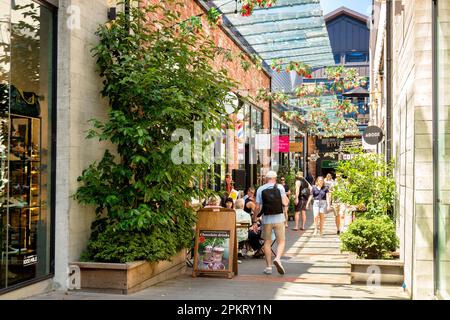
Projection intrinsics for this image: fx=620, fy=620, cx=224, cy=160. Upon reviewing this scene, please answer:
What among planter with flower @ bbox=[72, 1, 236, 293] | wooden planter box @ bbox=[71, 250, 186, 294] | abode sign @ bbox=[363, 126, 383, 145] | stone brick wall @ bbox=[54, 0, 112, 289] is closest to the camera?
wooden planter box @ bbox=[71, 250, 186, 294]

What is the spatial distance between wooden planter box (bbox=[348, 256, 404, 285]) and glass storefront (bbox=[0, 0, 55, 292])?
14.0ft

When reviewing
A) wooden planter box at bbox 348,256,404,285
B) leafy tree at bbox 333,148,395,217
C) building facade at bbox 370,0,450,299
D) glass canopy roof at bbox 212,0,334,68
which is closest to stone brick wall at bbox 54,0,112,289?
wooden planter box at bbox 348,256,404,285

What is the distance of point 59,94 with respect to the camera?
8.02 metres

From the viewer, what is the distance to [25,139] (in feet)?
24.4

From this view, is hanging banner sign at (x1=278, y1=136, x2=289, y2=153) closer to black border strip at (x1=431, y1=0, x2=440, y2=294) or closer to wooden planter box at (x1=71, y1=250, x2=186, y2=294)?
wooden planter box at (x1=71, y1=250, x2=186, y2=294)

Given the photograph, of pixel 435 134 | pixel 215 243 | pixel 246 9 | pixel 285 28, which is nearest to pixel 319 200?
pixel 285 28

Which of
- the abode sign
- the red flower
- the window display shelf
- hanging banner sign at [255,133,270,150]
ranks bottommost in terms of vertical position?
the window display shelf

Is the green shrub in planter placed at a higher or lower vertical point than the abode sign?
lower

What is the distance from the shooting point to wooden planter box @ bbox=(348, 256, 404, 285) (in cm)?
873

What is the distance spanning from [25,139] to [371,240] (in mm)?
5126

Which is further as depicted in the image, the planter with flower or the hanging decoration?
the hanging decoration

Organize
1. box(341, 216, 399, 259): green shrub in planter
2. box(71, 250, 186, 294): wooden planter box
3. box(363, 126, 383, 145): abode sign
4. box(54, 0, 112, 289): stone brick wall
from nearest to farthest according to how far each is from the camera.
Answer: box(71, 250, 186, 294): wooden planter box
box(54, 0, 112, 289): stone brick wall
box(341, 216, 399, 259): green shrub in planter
box(363, 126, 383, 145): abode sign

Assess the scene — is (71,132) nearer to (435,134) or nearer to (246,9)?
(246,9)
